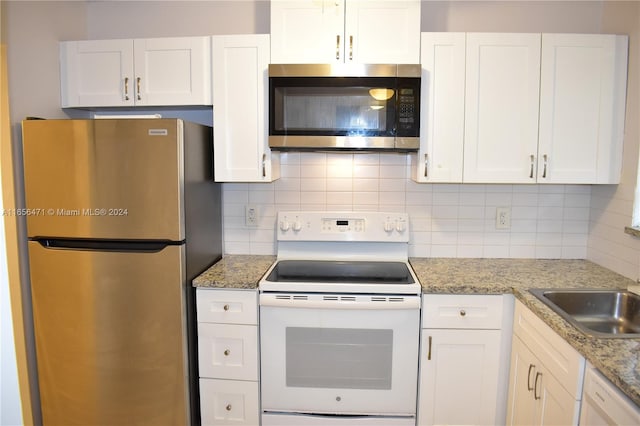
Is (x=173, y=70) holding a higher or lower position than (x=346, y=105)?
higher

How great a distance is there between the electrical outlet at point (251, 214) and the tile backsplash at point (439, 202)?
0.10 ft

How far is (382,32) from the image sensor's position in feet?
6.66

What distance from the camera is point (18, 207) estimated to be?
194 centimetres

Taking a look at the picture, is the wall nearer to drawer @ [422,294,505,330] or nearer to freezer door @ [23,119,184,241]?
drawer @ [422,294,505,330]

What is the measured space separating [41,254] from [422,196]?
1.97 meters

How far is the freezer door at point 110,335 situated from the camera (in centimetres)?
189

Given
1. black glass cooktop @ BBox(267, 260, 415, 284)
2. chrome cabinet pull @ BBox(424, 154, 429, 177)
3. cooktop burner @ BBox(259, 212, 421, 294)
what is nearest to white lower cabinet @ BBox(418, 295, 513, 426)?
black glass cooktop @ BBox(267, 260, 415, 284)

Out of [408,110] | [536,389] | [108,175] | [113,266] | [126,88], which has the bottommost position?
[536,389]

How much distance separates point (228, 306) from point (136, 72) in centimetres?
130

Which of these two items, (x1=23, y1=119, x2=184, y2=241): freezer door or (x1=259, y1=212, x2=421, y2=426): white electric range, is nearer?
(x1=23, y1=119, x2=184, y2=241): freezer door

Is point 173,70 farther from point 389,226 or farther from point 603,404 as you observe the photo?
point 603,404

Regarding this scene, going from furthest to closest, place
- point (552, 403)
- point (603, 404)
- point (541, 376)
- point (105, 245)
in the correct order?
point (105, 245) → point (541, 376) → point (552, 403) → point (603, 404)

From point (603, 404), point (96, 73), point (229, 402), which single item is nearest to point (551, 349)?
point (603, 404)

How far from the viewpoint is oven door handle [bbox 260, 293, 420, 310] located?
6.32 ft
